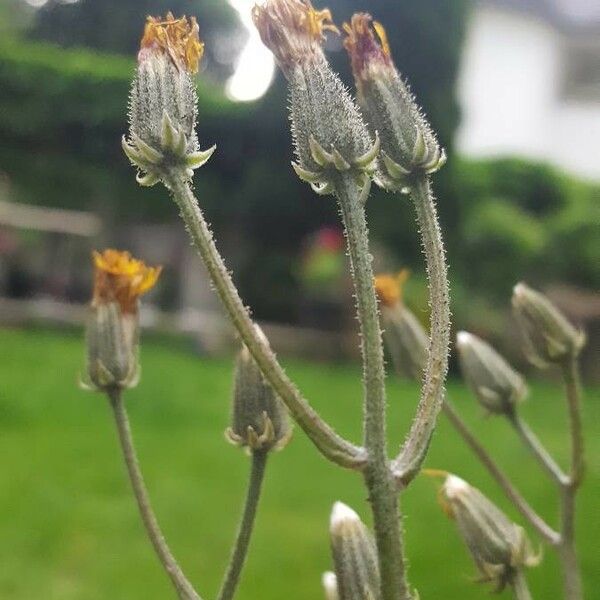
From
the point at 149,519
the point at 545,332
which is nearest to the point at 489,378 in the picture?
the point at 545,332

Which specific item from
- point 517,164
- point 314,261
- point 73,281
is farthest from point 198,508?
point 517,164

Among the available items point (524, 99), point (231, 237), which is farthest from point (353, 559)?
point (524, 99)

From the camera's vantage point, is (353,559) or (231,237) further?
(231,237)

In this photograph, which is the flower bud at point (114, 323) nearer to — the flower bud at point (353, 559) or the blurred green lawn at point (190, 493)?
the flower bud at point (353, 559)

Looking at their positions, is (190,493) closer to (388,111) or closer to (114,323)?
(114,323)

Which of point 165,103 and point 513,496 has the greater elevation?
point 165,103

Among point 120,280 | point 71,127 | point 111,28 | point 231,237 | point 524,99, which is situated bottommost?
point 120,280

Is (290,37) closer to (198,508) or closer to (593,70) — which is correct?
(198,508)

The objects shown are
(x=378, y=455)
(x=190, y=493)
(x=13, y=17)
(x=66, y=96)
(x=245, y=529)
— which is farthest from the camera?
(x=13, y=17)

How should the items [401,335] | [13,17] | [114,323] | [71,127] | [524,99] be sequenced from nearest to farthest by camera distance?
1. [114,323]
2. [401,335]
3. [71,127]
4. [13,17]
5. [524,99]
